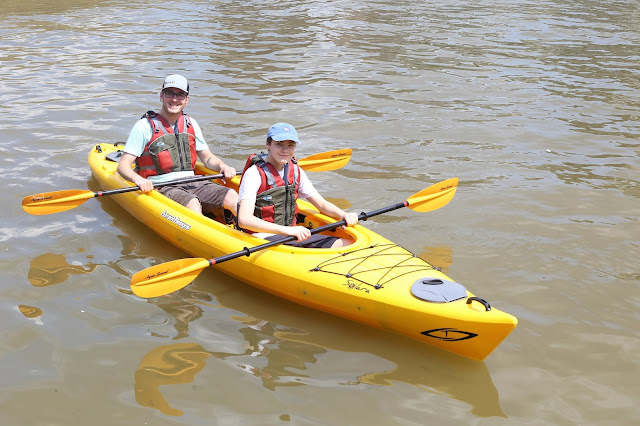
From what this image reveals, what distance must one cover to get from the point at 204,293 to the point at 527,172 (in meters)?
3.71

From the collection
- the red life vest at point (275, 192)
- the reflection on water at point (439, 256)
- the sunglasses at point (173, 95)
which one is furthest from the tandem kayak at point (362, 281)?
the sunglasses at point (173, 95)

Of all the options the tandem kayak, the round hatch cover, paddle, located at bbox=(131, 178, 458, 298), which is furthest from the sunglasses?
the round hatch cover

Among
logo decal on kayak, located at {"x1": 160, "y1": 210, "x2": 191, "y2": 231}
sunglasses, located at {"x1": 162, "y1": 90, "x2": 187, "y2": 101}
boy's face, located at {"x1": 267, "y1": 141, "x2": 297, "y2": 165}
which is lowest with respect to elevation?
logo decal on kayak, located at {"x1": 160, "y1": 210, "x2": 191, "y2": 231}

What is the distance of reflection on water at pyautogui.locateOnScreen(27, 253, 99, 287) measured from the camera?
4.78 m

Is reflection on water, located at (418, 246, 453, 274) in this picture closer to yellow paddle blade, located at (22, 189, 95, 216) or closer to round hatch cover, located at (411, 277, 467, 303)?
round hatch cover, located at (411, 277, 467, 303)

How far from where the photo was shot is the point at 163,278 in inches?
164

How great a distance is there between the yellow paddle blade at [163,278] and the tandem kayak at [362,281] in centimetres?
41

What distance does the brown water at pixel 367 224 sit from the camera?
11.7ft

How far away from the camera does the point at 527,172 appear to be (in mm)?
6844

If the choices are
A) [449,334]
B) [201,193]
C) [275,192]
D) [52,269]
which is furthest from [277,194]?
[52,269]

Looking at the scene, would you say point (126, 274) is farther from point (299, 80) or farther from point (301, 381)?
point (299, 80)

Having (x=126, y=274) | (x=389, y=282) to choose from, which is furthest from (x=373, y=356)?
(x=126, y=274)

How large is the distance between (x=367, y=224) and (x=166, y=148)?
5.86 ft

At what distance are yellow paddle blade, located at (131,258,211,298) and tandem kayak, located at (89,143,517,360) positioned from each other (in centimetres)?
41
